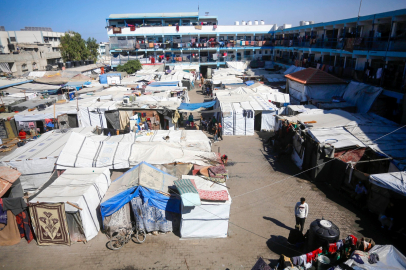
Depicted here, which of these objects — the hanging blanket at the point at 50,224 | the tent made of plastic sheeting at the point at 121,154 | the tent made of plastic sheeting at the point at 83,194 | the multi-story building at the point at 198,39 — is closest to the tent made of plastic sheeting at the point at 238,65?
the multi-story building at the point at 198,39

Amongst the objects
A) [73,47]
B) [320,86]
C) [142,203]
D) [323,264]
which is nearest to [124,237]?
[142,203]

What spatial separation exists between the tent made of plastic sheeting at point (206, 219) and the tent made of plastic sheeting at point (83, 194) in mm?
2894

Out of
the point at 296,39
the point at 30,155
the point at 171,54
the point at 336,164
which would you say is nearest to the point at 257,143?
the point at 336,164

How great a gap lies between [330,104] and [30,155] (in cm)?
1764

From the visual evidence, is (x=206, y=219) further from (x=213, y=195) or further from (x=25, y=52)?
(x=25, y=52)

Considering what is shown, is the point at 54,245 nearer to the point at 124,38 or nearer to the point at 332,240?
the point at 332,240

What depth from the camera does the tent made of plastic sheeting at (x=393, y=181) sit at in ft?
23.4

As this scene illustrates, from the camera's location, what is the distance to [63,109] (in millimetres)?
16109

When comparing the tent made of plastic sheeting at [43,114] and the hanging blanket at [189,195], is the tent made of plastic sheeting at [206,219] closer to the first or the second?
the hanging blanket at [189,195]

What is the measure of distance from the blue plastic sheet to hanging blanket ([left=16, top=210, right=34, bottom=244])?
7.52ft

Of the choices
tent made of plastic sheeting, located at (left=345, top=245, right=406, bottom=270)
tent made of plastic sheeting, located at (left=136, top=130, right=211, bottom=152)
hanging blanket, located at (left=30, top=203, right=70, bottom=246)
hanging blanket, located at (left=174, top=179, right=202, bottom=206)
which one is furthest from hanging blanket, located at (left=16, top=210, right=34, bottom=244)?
tent made of plastic sheeting, located at (left=345, top=245, right=406, bottom=270)

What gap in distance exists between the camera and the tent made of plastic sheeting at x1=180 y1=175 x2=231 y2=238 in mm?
7363

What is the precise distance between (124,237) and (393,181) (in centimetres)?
837

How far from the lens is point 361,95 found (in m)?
16.1
